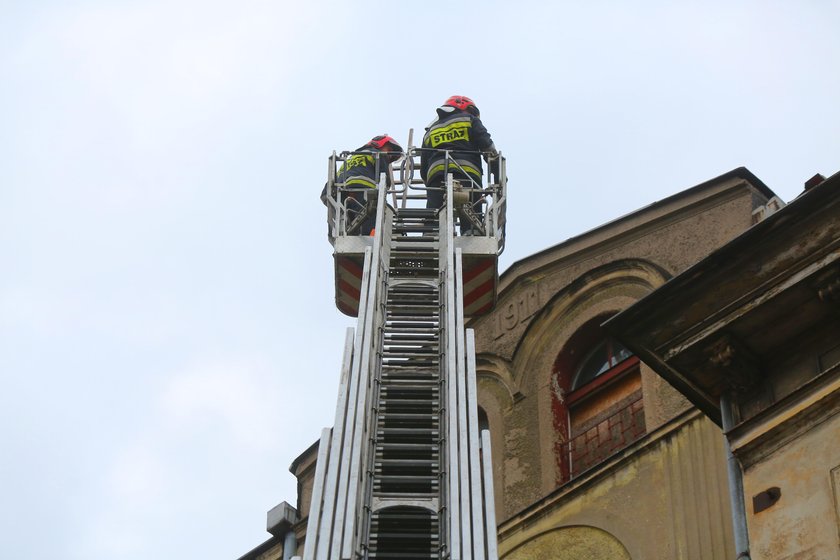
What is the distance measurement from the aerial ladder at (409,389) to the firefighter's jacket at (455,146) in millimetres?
311

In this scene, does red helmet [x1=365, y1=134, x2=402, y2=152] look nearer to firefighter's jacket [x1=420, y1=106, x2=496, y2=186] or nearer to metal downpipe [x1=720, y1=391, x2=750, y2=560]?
firefighter's jacket [x1=420, y1=106, x2=496, y2=186]

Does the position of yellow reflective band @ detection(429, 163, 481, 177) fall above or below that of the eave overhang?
above

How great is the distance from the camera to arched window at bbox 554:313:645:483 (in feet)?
56.6

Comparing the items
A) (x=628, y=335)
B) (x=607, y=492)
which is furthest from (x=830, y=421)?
(x=607, y=492)

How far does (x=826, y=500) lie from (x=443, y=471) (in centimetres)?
324

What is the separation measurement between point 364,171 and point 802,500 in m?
8.77

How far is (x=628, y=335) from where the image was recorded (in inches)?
491

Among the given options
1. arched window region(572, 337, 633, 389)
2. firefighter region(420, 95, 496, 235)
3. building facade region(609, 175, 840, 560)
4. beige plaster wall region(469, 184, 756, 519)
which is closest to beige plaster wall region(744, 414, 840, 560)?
building facade region(609, 175, 840, 560)

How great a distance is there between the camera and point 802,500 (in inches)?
440

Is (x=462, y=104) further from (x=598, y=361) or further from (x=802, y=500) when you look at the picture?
(x=802, y=500)

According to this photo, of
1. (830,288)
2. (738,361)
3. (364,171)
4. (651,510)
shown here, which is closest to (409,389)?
(651,510)

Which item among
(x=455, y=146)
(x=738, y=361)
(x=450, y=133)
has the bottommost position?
(x=738, y=361)

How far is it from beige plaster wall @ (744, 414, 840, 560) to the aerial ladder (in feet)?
6.18

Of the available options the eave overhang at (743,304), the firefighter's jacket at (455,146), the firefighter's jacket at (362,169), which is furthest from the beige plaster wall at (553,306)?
the eave overhang at (743,304)
